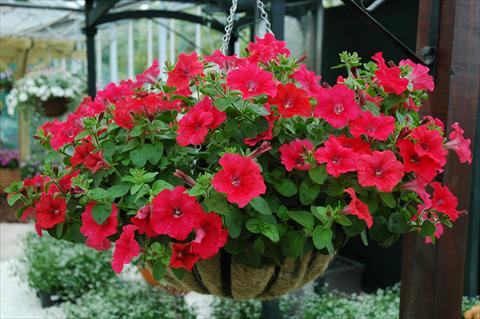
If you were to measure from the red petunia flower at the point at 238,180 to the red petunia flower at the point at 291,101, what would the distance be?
0.55ft

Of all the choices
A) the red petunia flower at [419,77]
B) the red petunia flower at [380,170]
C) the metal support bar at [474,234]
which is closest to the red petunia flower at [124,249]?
the red petunia flower at [380,170]

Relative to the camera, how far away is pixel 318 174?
0.92 m

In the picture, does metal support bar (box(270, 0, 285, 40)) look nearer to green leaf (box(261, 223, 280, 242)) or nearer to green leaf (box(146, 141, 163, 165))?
green leaf (box(146, 141, 163, 165))

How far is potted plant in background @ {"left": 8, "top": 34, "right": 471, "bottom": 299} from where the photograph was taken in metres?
0.86

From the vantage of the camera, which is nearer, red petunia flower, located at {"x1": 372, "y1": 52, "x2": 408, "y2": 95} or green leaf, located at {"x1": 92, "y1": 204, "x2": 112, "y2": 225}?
green leaf, located at {"x1": 92, "y1": 204, "x2": 112, "y2": 225}

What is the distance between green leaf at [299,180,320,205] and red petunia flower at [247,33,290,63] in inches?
10.7

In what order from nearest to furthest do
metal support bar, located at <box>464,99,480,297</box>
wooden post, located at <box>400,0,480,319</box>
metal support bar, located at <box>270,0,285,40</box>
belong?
wooden post, located at <box>400,0,480,319</box> → metal support bar, located at <box>270,0,285,40</box> → metal support bar, located at <box>464,99,480,297</box>

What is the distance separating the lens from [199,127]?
932 millimetres

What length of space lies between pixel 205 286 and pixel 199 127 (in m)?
0.33

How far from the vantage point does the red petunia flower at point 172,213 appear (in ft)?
2.68

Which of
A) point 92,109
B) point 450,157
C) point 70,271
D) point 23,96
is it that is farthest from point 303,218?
point 23,96

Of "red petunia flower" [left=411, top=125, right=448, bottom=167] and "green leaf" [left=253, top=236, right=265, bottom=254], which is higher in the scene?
"red petunia flower" [left=411, top=125, right=448, bottom=167]

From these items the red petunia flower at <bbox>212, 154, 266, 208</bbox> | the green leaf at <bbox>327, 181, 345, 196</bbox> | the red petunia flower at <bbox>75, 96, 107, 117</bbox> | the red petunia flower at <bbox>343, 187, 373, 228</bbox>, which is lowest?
the red petunia flower at <bbox>343, 187, 373, 228</bbox>

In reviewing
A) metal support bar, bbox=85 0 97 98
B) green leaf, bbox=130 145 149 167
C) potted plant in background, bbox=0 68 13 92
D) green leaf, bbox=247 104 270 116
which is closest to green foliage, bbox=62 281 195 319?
metal support bar, bbox=85 0 97 98
